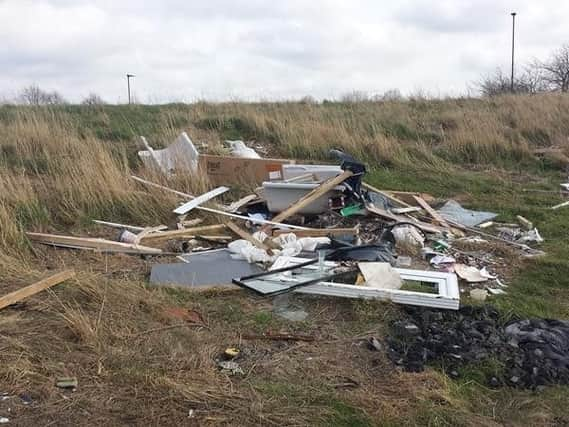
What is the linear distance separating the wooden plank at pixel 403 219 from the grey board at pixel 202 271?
80.9 inches

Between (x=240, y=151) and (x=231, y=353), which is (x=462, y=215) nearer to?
(x=240, y=151)

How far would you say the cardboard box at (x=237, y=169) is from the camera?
27.4ft

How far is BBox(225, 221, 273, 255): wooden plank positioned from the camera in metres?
5.69

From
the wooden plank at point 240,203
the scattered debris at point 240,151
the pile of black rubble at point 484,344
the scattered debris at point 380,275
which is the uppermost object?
the scattered debris at point 240,151

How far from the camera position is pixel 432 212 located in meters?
7.14

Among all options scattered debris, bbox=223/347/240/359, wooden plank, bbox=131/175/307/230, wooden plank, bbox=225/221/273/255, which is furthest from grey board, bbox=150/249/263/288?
scattered debris, bbox=223/347/240/359

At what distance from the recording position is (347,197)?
698 cm

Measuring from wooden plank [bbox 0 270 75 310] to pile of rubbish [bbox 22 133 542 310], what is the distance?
29.4 inches

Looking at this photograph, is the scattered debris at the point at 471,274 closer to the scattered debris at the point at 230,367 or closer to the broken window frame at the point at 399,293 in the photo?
the broken window frame at the point at 399,293

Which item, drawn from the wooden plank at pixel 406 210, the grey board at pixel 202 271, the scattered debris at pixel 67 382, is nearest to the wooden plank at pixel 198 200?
the grey board at pixel 202 271

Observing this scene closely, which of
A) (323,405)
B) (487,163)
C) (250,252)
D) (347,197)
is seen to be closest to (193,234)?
(250,252)

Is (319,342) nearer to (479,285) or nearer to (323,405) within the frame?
(323,405)

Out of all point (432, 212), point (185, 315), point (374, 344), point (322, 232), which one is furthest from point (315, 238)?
point (374, 344)

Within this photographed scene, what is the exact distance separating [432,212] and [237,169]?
297 centimetres
